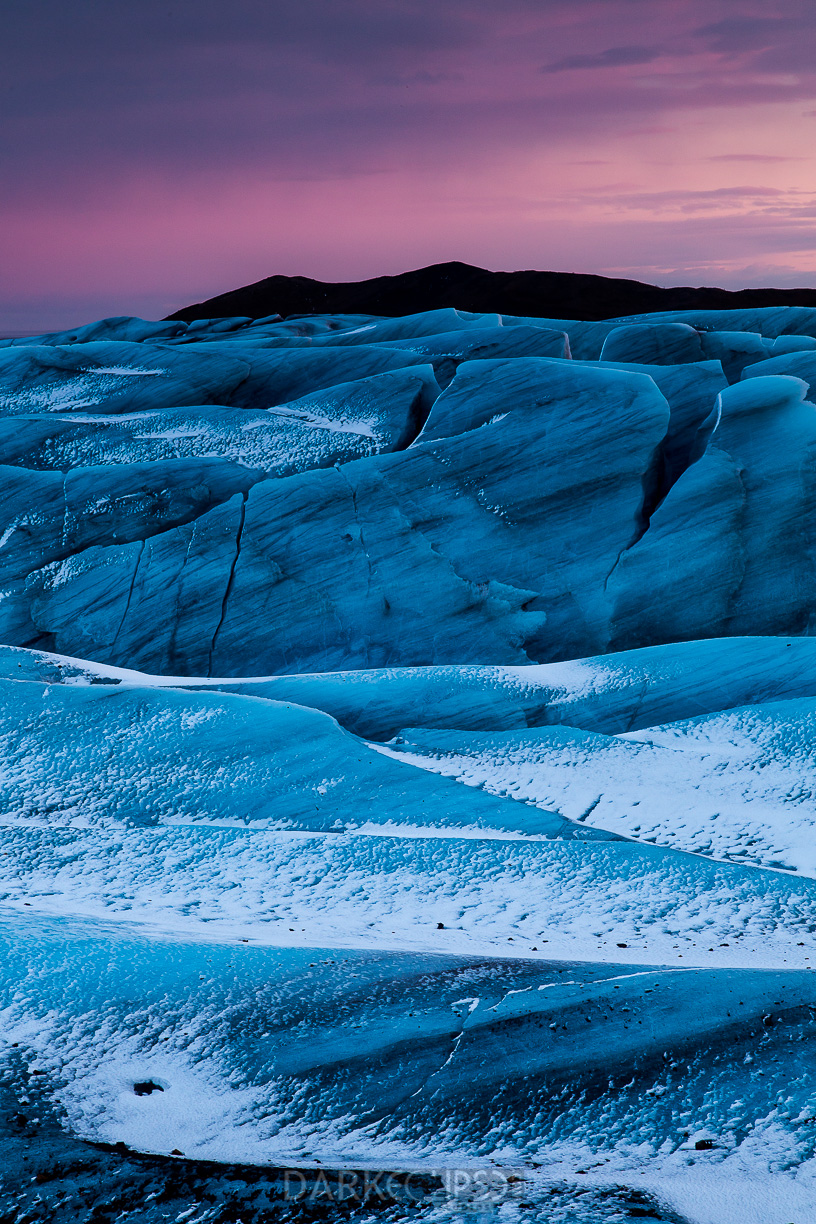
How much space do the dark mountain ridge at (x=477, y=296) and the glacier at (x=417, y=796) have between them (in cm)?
2931

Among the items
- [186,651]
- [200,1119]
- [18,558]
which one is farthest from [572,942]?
[18,558]

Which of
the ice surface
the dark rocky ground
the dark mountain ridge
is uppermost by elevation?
the dark mountain ridge

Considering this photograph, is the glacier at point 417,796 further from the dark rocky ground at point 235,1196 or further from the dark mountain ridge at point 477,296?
the dark mountain ridge at point 477,296

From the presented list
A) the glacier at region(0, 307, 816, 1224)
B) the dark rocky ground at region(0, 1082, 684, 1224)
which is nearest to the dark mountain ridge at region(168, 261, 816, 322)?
the glacier at region(0, 307, 816, 1224)

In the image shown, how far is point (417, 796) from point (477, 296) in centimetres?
4447

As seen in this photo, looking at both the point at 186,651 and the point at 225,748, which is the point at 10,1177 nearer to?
the point at 225,748

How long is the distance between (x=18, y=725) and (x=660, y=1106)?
20.7 ft

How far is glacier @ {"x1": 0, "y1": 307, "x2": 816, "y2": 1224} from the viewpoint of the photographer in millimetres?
3871


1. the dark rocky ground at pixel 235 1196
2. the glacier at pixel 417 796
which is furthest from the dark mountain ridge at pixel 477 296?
the dark rocky ground at pixel 235 1196

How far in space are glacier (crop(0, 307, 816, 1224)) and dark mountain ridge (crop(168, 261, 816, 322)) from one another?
29.3 metres

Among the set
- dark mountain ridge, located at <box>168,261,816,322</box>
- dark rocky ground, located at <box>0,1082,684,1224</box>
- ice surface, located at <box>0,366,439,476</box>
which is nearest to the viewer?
dark rocky ground, located at <box>0,1082,684,1224</box>

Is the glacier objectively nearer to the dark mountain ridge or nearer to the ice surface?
the ice surface

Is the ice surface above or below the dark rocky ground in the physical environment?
above

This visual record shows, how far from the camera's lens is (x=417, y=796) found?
23.8 ft
